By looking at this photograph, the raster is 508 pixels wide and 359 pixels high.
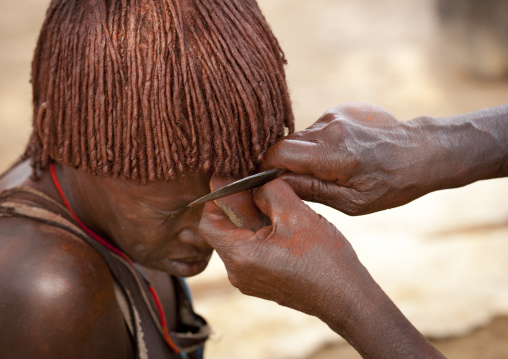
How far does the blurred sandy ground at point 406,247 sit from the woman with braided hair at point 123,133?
1.53 metres

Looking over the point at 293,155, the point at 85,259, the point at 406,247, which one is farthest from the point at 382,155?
the point at 406,247

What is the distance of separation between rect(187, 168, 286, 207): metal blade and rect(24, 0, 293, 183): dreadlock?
0.20 feet

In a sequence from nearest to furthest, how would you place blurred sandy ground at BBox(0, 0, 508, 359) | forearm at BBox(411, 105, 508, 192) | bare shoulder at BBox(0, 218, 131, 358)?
bare shoulder at BBox(0, 218, 131, 358) → forearm at BBox(411, 105, 508, 192) → blurred sandy ground at BBox(0, 0, 508, 359)

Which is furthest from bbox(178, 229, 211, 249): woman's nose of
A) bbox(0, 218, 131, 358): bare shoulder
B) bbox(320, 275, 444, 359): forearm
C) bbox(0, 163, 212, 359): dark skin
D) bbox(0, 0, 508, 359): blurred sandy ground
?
bbox(0, 0, 508, 359): blurred sandy ground

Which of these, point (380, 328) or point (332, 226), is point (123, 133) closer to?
point (332, 226)

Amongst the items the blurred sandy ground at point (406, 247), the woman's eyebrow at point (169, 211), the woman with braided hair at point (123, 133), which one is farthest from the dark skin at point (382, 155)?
the blurred sandy ground at point (406, 247)

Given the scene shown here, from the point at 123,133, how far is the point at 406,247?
2.54 metres

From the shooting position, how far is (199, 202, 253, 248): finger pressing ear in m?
1.46

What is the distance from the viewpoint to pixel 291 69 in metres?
6.77

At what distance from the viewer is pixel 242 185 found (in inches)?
58.4

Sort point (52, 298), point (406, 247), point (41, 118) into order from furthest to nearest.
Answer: point (406, 247), point (41, 118), point (52, 298)

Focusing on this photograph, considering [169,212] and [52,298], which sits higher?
[169,212]

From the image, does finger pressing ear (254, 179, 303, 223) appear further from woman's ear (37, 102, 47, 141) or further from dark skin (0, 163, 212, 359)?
woman's ear (37, 102, 47, 141)

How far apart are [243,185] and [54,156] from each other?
549mm
